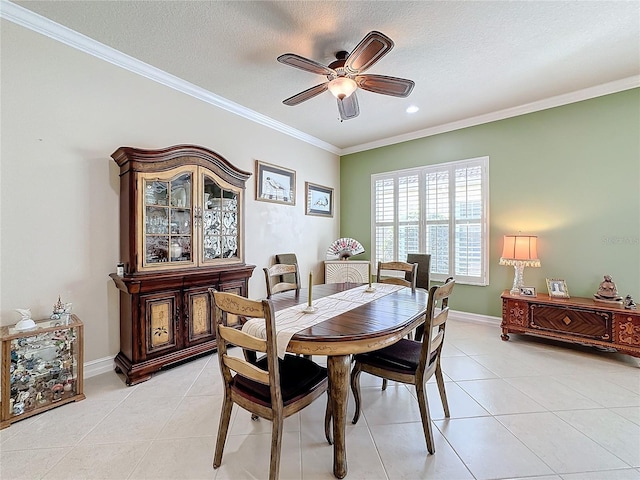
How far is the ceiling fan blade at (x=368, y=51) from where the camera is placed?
68.7 inches

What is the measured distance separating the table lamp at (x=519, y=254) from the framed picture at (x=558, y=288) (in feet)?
0.90

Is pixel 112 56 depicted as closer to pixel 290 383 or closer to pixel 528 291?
pixel 290 383

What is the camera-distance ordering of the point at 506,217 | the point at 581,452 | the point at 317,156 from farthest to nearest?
the point at 317,156, the point at 506,217, the point at 581,452

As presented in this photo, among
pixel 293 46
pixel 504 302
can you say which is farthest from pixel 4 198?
pixel 504 302

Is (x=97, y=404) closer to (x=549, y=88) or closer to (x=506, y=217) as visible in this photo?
(x=506, y=217)

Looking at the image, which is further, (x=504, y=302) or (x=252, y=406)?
(x=504, y=302)

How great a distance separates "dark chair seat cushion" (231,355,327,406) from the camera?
4.57 feet

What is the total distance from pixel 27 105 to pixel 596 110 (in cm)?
550

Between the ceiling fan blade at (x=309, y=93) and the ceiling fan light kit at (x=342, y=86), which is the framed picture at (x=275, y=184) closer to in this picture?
the ceiling fan blade at (x=309, y=93)

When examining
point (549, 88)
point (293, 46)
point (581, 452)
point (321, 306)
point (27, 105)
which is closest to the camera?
point (581, 452)

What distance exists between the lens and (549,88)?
10.3ft

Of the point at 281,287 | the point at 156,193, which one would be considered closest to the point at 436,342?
the point at 281,287

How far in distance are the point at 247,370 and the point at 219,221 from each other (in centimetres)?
208

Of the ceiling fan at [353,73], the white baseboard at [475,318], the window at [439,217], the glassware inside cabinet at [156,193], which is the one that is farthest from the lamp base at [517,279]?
the glassware inside cabinet at [156,193]
